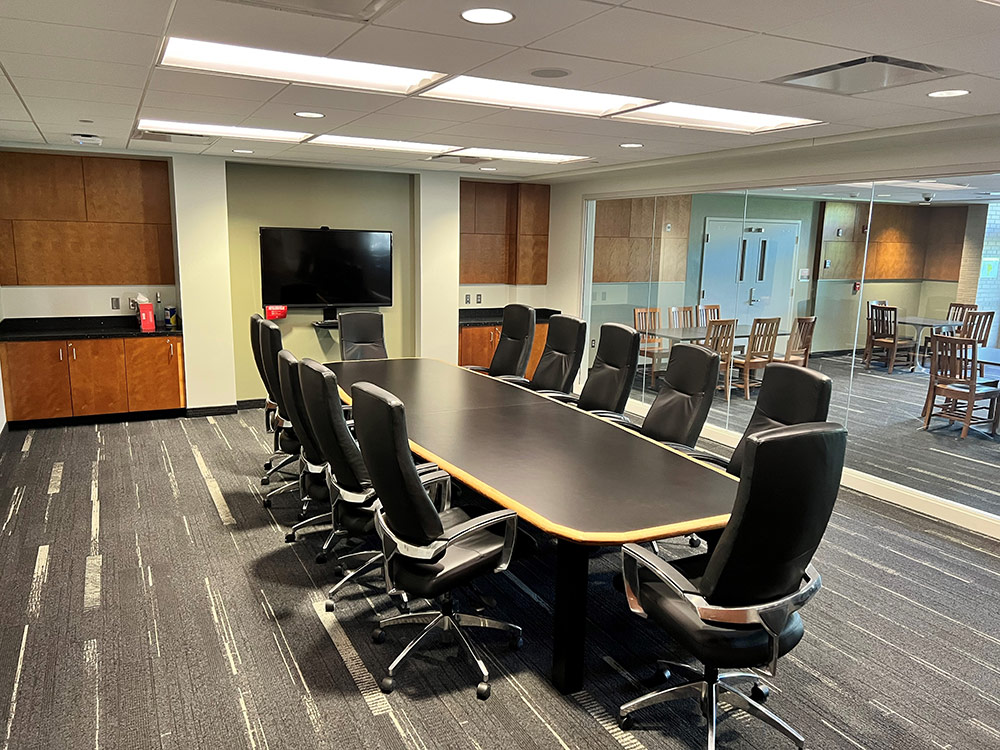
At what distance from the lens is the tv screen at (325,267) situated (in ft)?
23.8

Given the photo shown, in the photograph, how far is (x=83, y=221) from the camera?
6.66 meters

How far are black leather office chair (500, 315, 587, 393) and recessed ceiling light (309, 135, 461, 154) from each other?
5.54ft

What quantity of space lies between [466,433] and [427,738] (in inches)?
60.8

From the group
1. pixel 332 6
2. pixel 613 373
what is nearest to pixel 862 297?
pixel 613 373

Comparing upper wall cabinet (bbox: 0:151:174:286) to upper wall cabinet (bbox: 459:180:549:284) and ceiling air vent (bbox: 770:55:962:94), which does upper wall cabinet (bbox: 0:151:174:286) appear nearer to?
upper wall cabinet (bbox: 459:180:549:284)

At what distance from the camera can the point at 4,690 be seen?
277 centimetres

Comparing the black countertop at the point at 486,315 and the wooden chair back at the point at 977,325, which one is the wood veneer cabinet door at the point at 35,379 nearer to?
the black countertop at the point at 486,315

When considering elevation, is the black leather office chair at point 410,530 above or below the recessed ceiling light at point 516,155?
below

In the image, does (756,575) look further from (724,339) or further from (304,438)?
(724,339)

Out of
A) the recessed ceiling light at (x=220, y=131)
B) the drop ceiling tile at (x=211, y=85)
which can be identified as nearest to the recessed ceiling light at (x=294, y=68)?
the drop ceiling tile at (x=211, y=85)

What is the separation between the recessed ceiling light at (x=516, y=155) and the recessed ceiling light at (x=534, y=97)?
71.0 inches

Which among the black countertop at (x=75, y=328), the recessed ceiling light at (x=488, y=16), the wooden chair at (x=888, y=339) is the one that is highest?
the recessed ceiling light at (x=488, y=16)

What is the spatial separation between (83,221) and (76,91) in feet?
11.2

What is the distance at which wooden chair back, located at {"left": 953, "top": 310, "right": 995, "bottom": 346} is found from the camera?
5.10 meters
